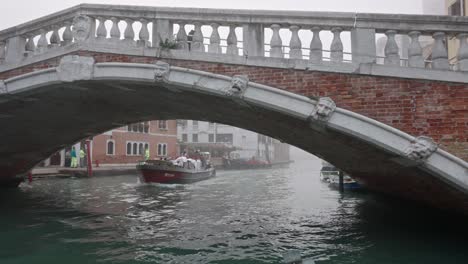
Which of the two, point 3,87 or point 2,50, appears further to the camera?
point 2,50

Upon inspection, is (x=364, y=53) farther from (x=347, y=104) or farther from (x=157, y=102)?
(x=157, y=102)

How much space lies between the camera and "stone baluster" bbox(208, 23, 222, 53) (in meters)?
5.71

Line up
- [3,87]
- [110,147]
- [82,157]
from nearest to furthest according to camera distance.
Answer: [3,87] < [82,157] < [110,147]

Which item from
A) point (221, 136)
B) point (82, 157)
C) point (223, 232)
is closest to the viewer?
point (223, 232)

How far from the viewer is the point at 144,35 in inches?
238

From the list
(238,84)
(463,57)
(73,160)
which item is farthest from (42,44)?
(73,160)

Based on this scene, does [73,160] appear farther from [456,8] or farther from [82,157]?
[456,8]

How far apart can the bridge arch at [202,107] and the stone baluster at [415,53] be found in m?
0.87

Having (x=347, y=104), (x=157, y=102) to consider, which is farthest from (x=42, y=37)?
(x=347, y=104)

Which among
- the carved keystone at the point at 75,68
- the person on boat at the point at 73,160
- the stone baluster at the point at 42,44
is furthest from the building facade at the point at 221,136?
the carved keystone at the point at 75,68

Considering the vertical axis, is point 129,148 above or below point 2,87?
below

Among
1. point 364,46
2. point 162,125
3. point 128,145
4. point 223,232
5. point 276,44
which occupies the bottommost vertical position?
point 223,232

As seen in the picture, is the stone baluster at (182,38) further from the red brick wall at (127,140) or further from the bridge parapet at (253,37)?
Result: the red brick wall at (127,140)

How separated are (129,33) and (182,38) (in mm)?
807
